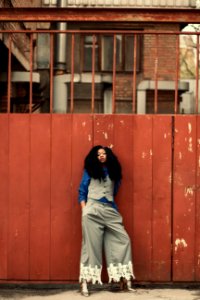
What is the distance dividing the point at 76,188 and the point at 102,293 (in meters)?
1.15

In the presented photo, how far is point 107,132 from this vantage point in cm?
688

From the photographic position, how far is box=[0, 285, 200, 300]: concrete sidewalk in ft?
21.1

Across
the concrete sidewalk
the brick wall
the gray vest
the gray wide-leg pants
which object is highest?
the brick wall

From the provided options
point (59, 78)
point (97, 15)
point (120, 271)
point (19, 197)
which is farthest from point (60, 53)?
point (120, 271)

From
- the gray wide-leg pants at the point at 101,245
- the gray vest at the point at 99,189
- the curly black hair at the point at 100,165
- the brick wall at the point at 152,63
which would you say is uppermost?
the brick wall at the point at 152,63

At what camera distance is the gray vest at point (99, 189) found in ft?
21.5

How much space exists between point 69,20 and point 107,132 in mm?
1275


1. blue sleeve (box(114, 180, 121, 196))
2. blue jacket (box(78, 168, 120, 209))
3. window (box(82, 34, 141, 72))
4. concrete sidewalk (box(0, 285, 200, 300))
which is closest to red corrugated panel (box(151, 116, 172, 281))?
concrete sidewalk (box(0, 285, 200, 300))

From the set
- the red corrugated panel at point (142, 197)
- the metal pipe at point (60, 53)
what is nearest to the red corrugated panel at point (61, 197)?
the red corrugated panel at point (142, 197)

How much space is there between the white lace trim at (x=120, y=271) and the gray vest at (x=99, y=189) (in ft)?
2.30

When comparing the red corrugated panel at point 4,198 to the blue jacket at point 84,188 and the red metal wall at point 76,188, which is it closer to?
the red metal wall at point 76,188

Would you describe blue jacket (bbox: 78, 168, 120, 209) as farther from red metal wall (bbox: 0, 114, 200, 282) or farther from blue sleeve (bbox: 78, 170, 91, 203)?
red metal wall (bbox: 0, 114, 200, 282)

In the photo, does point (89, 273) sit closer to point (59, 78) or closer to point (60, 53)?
point (59, 78)

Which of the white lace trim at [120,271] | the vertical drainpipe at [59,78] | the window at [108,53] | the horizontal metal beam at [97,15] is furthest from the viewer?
the window at [108,53]
